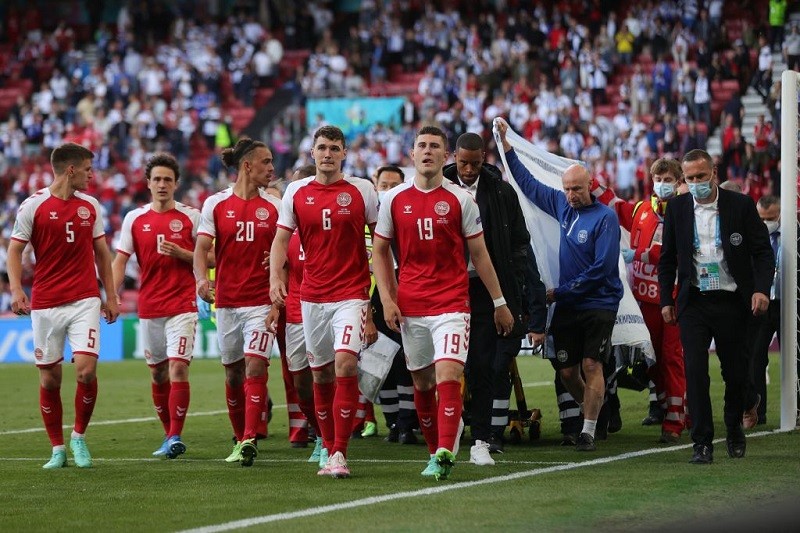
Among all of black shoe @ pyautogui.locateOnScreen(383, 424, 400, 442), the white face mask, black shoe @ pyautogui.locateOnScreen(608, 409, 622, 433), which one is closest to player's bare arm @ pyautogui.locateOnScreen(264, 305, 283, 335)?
black shoe @ pyautogui.locateOnScreen(383, 424, 400, 442)

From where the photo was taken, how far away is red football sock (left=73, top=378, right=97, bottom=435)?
1091cm

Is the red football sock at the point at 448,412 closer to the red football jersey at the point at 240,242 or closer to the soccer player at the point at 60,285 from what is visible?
the red football jersey at the point at 240,242

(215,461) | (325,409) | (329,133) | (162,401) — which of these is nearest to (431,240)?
(329,133)

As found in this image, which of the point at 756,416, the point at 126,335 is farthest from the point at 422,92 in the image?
the point at 756,416

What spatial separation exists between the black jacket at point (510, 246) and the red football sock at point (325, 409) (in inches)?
53.9

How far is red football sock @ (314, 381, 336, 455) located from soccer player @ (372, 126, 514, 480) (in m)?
0.73

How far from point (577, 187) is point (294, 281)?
7.96 feet

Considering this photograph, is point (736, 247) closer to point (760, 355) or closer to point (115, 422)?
point (760, 355)

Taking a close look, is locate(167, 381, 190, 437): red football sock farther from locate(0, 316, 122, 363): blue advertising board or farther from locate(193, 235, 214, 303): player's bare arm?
locate(0, 316, 122, 363): blue advertising board

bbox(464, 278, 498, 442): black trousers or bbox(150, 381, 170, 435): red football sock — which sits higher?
bbox(464, 278, 498, 442): black trousers

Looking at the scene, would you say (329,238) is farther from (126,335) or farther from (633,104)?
(633,104)

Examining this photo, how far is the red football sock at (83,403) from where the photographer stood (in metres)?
10.9

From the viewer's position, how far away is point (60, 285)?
1082cm

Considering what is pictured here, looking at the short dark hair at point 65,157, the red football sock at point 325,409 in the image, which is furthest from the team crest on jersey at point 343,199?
the short dark hair at point 65,157
